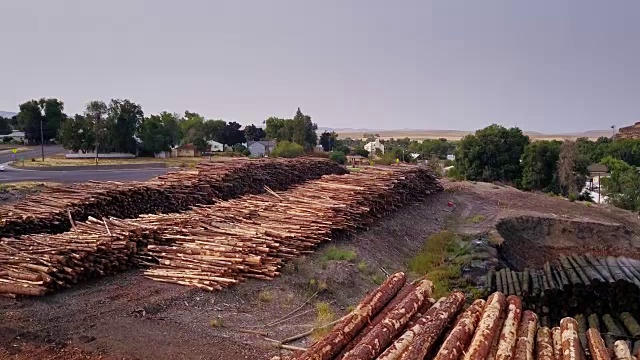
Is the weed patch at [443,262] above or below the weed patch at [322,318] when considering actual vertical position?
below

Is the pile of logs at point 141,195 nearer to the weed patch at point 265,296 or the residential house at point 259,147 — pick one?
the weed patch at point 265,296

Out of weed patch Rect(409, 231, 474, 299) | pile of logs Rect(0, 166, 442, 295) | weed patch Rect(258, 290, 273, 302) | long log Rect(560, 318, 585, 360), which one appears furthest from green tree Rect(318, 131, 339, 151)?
long log Rect(560, 318, 585, 360)

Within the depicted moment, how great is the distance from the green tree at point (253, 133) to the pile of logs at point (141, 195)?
52.0 metres

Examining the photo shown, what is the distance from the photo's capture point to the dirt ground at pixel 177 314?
25.9ft

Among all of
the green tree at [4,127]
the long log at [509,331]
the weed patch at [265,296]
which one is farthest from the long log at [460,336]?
the green tree at [4,127]

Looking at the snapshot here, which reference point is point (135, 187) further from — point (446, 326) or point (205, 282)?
point (446, 326)

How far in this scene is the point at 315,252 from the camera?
1350 cm

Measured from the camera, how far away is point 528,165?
37656 millimetres

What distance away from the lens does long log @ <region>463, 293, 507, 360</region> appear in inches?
194

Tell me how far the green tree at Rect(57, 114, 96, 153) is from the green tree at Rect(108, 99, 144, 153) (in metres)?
1.67

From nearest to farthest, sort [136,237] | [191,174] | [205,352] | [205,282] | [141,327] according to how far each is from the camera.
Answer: [205,352]
[141,327]
[205,282]
[136,237]
[191,174]

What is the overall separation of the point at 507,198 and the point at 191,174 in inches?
680

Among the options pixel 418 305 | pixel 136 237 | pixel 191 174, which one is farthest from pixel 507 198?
pixel 418 305

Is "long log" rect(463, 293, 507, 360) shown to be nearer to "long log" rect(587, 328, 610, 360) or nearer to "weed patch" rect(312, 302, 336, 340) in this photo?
"long log" rect(587, 328, 610, 360)
